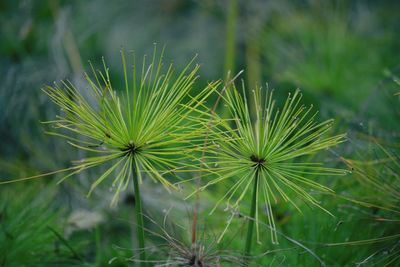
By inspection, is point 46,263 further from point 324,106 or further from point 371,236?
point 324,106

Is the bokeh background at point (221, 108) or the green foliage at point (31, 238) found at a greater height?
the bokeh background at point (221, 108)

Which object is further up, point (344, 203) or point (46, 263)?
point (344, 203)

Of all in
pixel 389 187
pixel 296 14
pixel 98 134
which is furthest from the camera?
pixel 296 14

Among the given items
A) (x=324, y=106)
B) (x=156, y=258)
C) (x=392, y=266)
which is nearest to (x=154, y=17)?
(x=324, y=106)

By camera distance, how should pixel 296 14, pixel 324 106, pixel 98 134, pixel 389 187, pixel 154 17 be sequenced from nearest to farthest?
pixel 98 134
pixel 389 187
pixel 324 106
pixel 296 14
pixel 154 17

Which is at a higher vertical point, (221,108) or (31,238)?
(221,108)

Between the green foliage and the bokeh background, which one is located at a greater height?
the bokeh background

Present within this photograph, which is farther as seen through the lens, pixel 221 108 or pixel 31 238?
pixel 221 108

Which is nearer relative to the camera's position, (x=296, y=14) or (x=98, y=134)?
(x=98, y=134)
